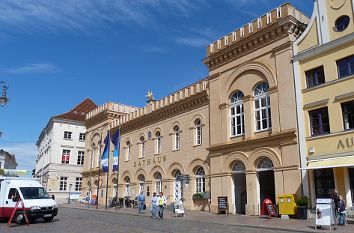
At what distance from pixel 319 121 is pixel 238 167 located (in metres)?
6.42

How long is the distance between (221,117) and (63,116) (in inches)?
1511

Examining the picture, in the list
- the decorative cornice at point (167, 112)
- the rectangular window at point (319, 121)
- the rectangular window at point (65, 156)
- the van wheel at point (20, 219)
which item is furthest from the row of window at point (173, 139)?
the rectangular window at point (65, 156)

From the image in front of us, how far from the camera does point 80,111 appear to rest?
61062 millimetres

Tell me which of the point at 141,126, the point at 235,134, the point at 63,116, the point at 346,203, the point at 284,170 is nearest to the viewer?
the point at 346,203

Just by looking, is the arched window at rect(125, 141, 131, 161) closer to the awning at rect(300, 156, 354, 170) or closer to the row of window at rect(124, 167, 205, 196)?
the row of window at rect(124, 167, 205, 196)

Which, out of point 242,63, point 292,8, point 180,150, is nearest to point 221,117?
point 242,63

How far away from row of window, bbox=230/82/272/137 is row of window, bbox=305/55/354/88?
2.94 meters

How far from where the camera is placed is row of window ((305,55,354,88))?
18267 mm

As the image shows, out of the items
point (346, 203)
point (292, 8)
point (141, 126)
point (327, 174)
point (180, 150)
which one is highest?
point (292, 8)

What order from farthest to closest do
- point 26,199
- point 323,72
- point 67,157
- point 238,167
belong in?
point 67,157
point 238,167
point 323,72
point 26,199

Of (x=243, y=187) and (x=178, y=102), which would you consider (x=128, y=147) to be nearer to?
(x=178, y=102)

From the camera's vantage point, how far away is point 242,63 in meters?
24.2

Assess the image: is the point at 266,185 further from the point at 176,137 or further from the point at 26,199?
the point at 26,199

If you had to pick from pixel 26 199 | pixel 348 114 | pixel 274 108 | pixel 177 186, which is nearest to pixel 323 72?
pixel 348 114
